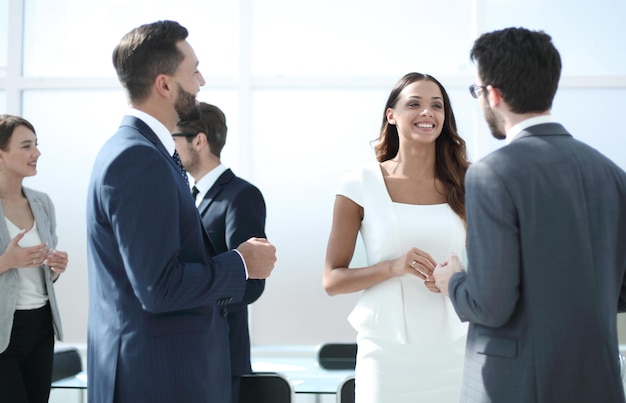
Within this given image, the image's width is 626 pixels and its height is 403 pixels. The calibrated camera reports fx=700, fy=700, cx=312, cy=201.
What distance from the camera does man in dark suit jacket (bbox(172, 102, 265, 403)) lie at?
2.66 metres

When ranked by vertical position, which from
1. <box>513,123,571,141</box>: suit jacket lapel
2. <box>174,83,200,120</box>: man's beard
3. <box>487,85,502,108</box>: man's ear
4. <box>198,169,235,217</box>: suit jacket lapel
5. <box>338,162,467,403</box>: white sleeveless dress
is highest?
<box>174,83,200,120</box>: man's beard

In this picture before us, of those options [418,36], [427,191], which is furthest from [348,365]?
[418,36]

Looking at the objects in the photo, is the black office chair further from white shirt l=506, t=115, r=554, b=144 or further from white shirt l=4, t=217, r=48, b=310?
white shirt l=506, t=115, r=554, b=144

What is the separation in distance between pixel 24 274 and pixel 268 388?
1.26m

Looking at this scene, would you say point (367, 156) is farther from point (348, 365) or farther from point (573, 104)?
point (348, 365)

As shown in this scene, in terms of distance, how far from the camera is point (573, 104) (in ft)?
18.5

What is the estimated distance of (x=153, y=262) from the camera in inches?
66.6

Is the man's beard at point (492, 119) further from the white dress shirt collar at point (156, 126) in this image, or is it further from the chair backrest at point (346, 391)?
the chair backrest at point (346, 391)

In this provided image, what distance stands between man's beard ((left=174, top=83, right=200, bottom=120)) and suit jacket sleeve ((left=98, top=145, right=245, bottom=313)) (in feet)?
0.90

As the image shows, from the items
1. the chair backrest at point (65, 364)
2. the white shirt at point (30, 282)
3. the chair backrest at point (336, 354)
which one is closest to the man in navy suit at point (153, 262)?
the white shirt at point (30, 282)

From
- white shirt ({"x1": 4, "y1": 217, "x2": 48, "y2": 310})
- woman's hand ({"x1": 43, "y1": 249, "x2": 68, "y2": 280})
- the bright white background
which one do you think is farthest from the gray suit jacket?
the bright white background

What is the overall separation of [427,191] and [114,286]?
4.32 ft

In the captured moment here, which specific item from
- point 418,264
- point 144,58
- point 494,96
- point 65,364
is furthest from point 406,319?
point 65,364

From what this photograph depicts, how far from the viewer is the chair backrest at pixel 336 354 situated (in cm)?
366
